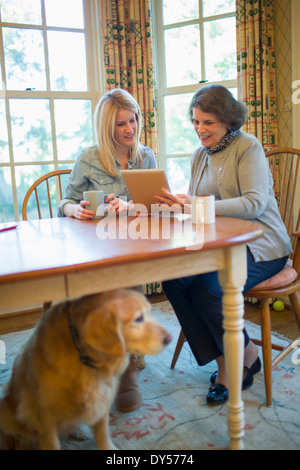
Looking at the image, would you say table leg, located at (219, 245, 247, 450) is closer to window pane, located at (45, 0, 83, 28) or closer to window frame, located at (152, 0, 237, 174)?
window frame, located at (152, 0, 237, 174)

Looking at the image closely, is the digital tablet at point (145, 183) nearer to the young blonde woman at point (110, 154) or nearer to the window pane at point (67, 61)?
the young blonde woman at point (110, 154)

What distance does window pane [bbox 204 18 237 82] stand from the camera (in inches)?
113

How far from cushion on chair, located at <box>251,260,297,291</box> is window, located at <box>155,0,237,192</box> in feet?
5.36

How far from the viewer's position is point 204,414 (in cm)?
158

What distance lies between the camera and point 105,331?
1.00 meters

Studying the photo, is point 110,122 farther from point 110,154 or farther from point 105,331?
point 105,331

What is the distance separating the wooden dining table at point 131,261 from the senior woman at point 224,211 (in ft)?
0.85

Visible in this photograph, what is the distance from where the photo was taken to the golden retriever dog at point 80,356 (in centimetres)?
101

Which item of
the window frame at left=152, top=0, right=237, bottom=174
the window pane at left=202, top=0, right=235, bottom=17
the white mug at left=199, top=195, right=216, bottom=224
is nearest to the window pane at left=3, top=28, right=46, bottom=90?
the window frame at left=152, top=0, right=237, bottom=174

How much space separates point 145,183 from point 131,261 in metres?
0.69

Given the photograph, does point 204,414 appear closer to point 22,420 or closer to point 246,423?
point 246,423

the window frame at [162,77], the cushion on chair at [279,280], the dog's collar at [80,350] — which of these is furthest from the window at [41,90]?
the dog's collar at [80,350]
